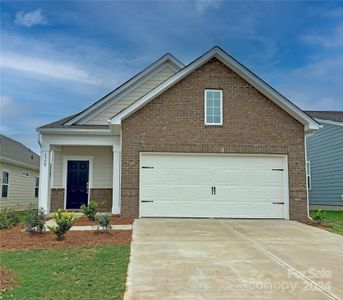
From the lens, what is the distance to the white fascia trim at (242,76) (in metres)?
13.2

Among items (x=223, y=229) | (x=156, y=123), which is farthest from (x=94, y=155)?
(x=223, y=229)

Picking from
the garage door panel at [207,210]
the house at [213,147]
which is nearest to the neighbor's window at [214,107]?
the house at [213,147]

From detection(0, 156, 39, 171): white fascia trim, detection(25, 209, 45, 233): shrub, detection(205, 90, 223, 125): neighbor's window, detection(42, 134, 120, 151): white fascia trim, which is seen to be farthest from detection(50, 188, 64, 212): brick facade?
detection(205, 90, 223, 125): neighbor's window

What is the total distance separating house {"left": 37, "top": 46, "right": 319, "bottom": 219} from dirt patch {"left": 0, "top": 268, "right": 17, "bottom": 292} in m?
6.89

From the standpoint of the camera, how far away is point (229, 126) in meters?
13.5

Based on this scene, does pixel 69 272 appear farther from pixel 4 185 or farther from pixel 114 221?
pixel 4 185

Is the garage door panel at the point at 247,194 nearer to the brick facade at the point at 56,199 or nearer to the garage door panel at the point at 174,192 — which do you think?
the garage door panel at the point at 174,192

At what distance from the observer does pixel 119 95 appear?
1700cm

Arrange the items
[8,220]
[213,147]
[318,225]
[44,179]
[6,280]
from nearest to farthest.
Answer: [6,280] < [8,220] < [318,225] < [213,147] < [44,179]

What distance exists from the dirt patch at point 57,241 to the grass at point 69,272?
0.51 m

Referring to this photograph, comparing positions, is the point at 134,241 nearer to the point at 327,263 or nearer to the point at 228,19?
the point at 327,263

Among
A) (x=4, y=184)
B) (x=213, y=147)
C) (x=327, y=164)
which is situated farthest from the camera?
(x=327, y=164)

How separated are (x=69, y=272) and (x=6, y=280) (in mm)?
950

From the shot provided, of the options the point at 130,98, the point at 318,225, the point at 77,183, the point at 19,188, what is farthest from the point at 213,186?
the point at 19,188
